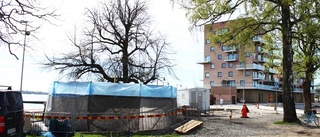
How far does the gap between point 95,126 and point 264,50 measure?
2202 cm

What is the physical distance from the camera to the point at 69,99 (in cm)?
1769

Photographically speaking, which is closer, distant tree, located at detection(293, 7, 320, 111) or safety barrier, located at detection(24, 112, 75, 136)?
safety barrier, located at detection(24, 112, 75, 136)

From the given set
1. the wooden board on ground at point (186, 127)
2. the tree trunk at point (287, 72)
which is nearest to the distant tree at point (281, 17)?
the tree trunk at point (287, 72)

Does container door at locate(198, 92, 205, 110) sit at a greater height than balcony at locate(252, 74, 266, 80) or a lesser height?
lesser

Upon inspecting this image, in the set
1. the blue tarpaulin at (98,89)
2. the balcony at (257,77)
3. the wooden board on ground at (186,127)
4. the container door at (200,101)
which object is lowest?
the wooden board on ground at (186,127)

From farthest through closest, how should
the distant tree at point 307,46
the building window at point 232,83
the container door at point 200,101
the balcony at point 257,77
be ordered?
the building window at point 232,83, the balcony at point 257,77, the container door at point 200,101, the distant tree at point 307,46

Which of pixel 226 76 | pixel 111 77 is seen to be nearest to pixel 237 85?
pixel 226 76

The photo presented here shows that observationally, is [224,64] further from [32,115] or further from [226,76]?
[32,115]

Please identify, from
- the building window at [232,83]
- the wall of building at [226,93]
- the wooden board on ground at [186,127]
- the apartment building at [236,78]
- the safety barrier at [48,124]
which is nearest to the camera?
the safety barrier at [48,124]

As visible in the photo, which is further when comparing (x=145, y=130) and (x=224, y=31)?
(x=224, y=31)

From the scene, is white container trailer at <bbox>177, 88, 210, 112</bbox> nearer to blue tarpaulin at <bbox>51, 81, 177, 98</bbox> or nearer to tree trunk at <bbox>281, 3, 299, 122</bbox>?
tree trunk at <bbox>281, 3, 299, 122</bbox>

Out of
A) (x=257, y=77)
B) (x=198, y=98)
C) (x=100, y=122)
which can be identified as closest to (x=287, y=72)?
(x=100, y=122)

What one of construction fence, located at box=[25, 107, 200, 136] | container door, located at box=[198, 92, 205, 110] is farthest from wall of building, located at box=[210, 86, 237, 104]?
construction fence, located at box=[25, 107, 200, 136]

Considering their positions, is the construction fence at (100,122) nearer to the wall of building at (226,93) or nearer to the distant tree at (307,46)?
the distant tree at (307,46)
